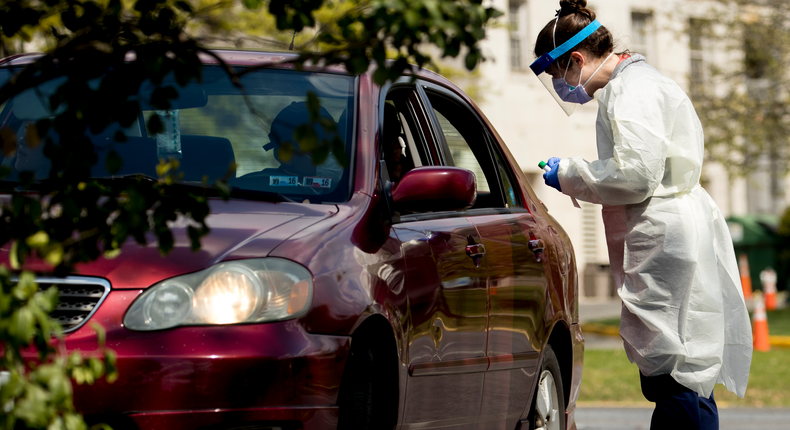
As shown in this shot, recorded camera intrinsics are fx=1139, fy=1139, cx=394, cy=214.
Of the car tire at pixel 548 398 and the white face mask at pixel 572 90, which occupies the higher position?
the white face mask at pixel 572 90

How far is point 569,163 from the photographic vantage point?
432 cm

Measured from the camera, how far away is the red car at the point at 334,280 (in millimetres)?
2871

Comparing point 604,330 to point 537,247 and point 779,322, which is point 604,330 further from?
point 537,247

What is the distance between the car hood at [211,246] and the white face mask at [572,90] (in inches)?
68.1

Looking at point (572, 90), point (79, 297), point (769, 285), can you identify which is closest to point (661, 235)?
point (572, 90)

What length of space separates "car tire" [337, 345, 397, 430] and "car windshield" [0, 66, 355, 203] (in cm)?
55

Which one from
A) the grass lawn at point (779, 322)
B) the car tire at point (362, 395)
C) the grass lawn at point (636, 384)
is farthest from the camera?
the grass lawn at point (779, 322)

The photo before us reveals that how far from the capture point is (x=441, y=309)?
12.5 ft

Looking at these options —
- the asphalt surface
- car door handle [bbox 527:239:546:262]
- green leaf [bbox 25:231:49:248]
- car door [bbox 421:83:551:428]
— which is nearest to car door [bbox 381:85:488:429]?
car door [bbox 421:83:551:428]

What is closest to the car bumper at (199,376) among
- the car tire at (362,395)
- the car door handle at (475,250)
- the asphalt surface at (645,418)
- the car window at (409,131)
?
the car tire at (362,395)

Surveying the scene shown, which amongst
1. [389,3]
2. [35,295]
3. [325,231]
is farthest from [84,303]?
[389,3]

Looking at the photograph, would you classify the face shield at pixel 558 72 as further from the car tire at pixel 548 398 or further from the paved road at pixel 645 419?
the paved road at pixel 645 419

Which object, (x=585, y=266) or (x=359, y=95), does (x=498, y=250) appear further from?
(x=585, y=266)

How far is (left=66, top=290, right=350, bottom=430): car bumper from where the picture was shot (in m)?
2.83
